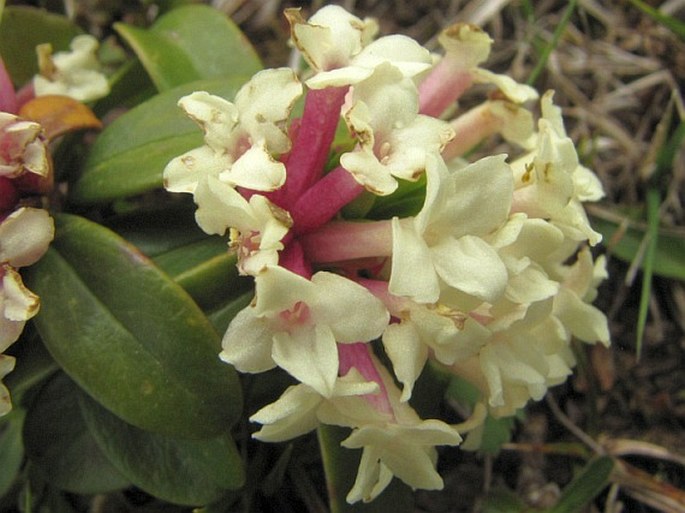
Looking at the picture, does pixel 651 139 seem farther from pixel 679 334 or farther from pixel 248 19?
pixel 248 19

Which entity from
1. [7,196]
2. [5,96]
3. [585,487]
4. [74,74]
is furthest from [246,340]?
[585,487]

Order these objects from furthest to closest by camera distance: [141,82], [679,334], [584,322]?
[679,334]
[141,82]
[584,322]

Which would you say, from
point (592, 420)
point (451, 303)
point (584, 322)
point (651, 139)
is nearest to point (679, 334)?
point (592, 420)

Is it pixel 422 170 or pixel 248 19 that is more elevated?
pixel 422 170

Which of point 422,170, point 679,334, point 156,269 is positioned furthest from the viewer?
point 679,334

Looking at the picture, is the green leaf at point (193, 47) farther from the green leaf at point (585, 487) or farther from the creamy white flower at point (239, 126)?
the green leaf at point (585, 487)
